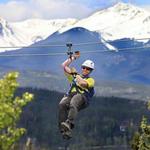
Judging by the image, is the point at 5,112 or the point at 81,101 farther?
the point at 81,101

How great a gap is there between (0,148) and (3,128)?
1.18 feet

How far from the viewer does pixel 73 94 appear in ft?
66.2

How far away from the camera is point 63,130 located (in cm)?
1967

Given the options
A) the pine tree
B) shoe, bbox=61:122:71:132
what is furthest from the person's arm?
the pine tree

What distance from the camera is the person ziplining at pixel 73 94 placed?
758 inches

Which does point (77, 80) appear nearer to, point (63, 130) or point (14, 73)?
point (63, 130)

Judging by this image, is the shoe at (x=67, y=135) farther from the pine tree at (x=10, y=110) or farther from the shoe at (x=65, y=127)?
the pine tree at (x=10, y=110)

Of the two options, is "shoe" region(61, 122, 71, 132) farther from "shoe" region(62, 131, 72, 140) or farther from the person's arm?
the person's arm

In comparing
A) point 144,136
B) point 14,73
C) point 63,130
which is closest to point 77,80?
point 63,130

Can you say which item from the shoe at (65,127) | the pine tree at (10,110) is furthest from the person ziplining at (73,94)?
the pine tree at (10,110)

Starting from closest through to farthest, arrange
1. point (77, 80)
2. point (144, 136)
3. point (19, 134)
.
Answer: point (19, 134), point (77, 80), point (144, 136)

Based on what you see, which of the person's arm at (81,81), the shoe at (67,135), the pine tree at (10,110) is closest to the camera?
the pine tree at (10,110)

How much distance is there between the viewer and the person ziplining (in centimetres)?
1927

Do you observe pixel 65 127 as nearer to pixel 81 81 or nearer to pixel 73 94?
pixel 73 94
